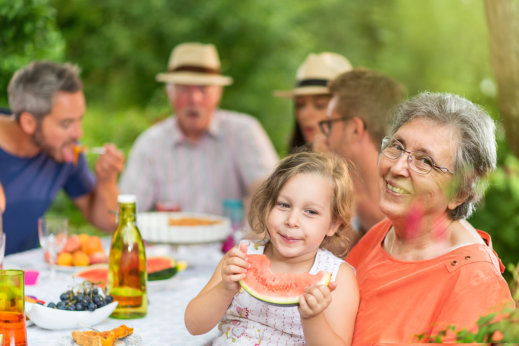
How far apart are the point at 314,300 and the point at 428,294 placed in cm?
45

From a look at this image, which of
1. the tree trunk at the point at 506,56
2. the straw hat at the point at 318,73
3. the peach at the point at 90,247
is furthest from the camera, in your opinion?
the straw hat at the point at 318,73

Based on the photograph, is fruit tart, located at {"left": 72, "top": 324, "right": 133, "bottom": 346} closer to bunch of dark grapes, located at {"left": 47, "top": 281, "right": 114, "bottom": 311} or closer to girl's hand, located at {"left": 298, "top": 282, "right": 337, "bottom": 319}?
bunch of dark grapes, located at {"left": 47, "top": 281, "right": 114, "bottom": 311}

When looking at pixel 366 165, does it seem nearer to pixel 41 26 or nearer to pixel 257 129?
pixel 257 129

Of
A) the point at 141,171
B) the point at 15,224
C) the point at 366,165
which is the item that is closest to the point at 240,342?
the point at 366,165

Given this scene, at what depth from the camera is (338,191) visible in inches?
85.0

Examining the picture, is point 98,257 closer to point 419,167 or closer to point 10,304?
point 10,304

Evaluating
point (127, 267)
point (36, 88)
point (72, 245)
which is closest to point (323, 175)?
point (127, 267)

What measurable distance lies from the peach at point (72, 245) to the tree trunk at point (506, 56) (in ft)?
8.97

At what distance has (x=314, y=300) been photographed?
5.75 ft

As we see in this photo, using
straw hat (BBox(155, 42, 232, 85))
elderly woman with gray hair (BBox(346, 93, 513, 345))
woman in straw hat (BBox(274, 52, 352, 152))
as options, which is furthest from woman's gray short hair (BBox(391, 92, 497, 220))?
straw hat (BBox(155, 42, 232, 85))

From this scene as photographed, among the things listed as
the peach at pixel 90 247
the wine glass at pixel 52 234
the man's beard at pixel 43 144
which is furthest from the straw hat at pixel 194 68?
the wine glass at pixel 52 234

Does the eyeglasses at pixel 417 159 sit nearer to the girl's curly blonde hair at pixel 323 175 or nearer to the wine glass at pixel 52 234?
the girl's curly blonde hair at pixel 323 175

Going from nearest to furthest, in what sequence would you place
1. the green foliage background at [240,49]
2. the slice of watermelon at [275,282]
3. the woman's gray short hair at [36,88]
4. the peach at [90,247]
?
1. the slice of watermelon at [275,282]
2. the peach at [90,247]
3. the woman's gray short hair at [36,88]
4. the green foliage background at [240,49]

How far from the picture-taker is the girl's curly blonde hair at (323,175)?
85.4 inches
